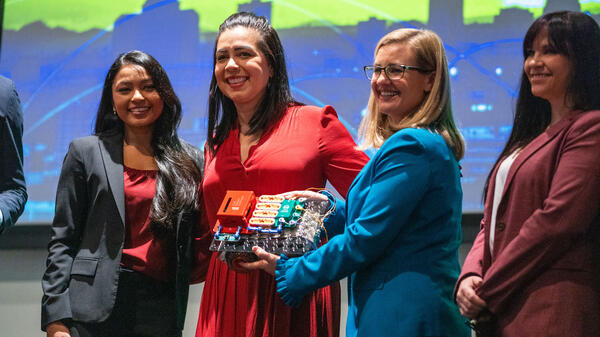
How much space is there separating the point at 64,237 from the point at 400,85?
4.81ft

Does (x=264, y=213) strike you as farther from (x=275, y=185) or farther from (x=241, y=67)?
(x=241, y=67)

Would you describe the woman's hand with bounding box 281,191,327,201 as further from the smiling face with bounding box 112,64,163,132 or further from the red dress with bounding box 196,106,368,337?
the smiling face with bounding box 112,64,163,132

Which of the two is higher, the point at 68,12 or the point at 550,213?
the point at 68,12

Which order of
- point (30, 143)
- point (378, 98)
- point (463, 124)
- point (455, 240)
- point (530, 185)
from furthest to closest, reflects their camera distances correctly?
point (30, 143)
point (463, 124)
point (378, 98)
point (455, 240)
point (530, 185)

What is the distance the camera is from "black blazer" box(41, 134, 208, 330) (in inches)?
99.6

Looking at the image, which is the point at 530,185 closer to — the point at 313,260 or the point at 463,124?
the point at 313,260

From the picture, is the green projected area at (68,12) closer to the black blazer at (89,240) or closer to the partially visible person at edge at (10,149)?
the partially visible person at edge at (10,149)

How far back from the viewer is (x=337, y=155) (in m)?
2.41

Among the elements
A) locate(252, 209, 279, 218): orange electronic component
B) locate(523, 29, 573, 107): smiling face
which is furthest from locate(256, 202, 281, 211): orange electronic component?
locate(523, 29, 573, 107): smiling face

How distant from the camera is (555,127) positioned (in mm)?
1847

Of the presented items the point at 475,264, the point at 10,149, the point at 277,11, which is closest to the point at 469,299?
the point at 475,264

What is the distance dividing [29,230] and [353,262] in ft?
9.57

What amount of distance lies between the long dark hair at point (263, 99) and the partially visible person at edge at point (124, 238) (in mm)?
297

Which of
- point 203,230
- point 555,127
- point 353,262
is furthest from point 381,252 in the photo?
point 203,230
